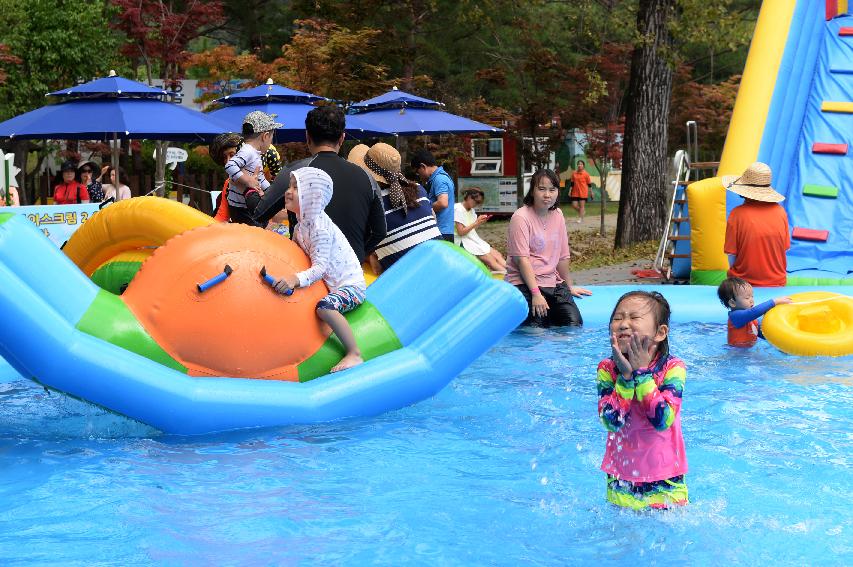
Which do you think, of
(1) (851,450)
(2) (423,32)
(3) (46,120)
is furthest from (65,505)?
(2) (423,32)

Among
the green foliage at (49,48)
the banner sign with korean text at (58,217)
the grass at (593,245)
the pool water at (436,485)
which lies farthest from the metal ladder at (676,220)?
the green foliage at (49,48)

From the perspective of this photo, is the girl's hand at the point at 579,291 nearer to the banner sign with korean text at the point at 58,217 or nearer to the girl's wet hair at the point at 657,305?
the banner sign with korean text at the point at 58,217

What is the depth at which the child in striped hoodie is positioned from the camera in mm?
5609

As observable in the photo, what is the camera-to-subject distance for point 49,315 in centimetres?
497

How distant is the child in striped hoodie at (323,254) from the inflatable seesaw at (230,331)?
81mm

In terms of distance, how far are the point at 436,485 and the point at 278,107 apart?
7.68 metres

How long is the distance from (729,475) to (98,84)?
26.6 ft

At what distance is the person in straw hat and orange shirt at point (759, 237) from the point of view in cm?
837

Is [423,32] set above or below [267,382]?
above

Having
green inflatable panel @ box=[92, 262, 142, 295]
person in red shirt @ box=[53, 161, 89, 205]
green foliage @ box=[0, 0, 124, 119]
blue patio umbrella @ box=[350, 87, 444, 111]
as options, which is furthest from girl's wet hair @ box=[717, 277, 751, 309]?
green foliage @ box=[0, 0, 124, 119]

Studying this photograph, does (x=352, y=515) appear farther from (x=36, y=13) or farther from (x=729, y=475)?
(x=36, y=13)

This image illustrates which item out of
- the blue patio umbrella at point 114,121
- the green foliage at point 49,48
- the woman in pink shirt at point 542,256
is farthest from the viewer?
the green foliage at point 49,48

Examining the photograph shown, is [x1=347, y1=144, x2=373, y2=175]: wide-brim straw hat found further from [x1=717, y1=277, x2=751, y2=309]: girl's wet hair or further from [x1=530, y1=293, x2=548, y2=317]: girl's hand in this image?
[x1=717, y1=277, x2=751, y2=309]: girl's wet hair

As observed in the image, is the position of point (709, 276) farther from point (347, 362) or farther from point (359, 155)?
point (347, 362)
